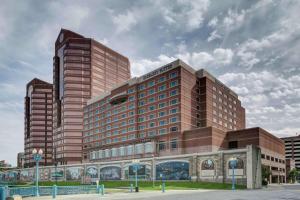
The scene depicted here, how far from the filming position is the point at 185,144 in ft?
313

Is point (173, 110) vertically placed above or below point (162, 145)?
above

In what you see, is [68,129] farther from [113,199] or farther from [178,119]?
[113,199]

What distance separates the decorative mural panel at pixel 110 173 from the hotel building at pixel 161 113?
1091cm

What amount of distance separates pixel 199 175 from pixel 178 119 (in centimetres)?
2951

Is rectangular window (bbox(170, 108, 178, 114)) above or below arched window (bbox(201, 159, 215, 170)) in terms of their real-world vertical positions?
above

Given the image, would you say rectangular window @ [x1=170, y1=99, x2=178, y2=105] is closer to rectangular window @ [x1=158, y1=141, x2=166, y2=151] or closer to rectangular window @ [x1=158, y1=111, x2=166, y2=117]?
rectangular window @ [x1=158, y1=111, x2=166, y2=117]

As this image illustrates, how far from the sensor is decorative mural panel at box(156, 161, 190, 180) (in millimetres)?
74250

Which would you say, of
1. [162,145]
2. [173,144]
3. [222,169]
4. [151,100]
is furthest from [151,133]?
[222,169]

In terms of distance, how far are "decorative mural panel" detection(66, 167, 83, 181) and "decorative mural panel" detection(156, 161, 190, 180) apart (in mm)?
42213

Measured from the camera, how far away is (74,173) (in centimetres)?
11700

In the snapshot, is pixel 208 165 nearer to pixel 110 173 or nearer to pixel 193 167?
pixel 193 167

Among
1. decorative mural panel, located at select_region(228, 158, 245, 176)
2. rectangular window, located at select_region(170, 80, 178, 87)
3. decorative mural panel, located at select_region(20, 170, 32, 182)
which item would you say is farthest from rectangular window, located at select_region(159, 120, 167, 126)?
decorative mural panel, located at select_region(20, 170, 32, 182)

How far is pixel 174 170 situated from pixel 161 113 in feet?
97.2

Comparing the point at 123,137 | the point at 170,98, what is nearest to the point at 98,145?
the point at 123,137
